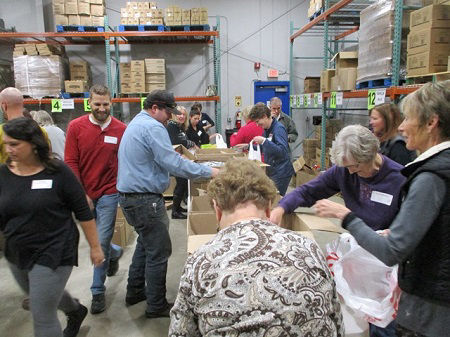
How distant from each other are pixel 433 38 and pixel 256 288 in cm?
343

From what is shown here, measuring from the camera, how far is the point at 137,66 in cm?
706

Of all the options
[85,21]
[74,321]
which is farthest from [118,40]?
[74,321]

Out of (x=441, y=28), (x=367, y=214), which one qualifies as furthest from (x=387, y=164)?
(x=441, y=28)

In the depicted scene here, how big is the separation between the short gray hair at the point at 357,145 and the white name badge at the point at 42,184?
143 cm

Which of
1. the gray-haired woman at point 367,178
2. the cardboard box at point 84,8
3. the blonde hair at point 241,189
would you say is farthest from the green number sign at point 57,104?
the blonde hair at point 241,189

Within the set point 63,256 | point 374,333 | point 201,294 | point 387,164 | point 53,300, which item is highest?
point 387,164

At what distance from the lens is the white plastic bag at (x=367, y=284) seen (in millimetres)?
1622

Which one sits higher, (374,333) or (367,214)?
(367,214)

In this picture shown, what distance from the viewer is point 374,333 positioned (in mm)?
1951

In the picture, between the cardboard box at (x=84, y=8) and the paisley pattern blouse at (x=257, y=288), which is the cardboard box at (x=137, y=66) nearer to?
the cardboard box at (x=84, y=8)

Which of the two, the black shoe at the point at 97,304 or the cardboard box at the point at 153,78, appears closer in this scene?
the black shoe at the point at 97,304

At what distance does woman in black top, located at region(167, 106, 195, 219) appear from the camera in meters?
5.07

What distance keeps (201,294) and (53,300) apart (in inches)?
49.4

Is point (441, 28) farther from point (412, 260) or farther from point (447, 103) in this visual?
point (412, 260)
